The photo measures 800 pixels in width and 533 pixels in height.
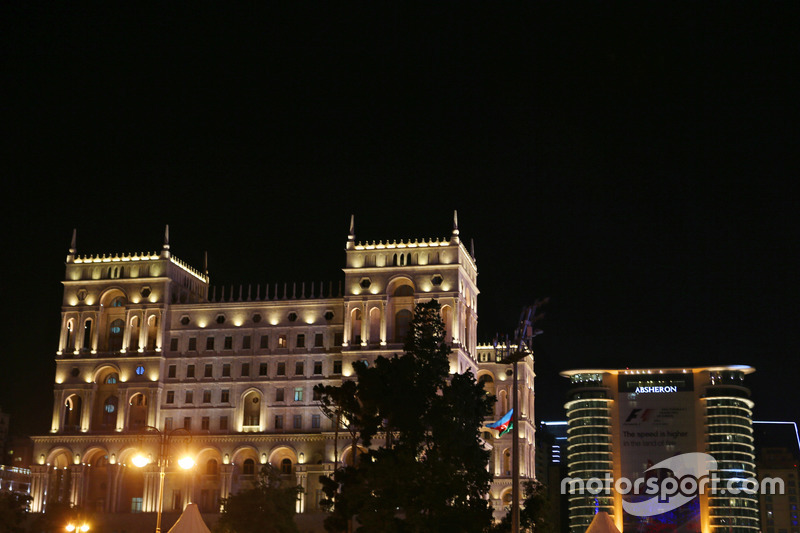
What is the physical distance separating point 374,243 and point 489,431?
21.2m

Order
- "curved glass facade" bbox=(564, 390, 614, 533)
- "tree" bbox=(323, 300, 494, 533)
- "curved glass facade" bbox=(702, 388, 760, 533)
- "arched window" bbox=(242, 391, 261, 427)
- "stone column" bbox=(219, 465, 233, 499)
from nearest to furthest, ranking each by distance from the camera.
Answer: "tree" bbox=(323, 300, 494, 533) < "stone column" bbox=(219, 465, 233, 499) < "arched window" bbox=(242, 391, 261, 427) < "curved glass facade" bbox=(702, 388, 760, 533) < "curved glass facade" bbox=(564, 390, 614, 533)

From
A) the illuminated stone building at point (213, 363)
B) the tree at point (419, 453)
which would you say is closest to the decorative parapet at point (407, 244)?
the illuminated stone building at point (213, 363)

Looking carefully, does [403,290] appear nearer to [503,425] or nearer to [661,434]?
[503,425]

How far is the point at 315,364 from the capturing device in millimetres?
105625

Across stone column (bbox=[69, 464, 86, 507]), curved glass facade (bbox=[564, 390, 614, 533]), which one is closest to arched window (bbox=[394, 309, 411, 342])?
stone column (bbox=[69, 464, 86, 507])

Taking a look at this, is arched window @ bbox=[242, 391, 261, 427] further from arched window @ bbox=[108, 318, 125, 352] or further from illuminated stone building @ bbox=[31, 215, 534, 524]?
arched window @ bbox=[108, 318, 125, 352]

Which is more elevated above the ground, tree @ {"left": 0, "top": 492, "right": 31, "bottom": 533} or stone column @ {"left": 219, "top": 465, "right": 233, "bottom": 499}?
stone column @ {"left": 219, "top": 465, "right": 233, "bottom": 499}

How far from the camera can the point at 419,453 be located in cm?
6203

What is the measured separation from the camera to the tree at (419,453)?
5228 centimetres

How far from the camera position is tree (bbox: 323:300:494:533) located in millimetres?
52281

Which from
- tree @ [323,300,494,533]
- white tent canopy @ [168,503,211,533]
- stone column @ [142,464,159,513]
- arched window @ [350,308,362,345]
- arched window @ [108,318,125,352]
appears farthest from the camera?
arched window @ [108,318,125,352]

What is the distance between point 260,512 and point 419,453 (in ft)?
60.5

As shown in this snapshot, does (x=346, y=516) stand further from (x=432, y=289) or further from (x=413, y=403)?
(x=432, y=289)

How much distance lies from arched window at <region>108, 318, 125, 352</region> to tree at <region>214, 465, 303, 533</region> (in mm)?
35194
